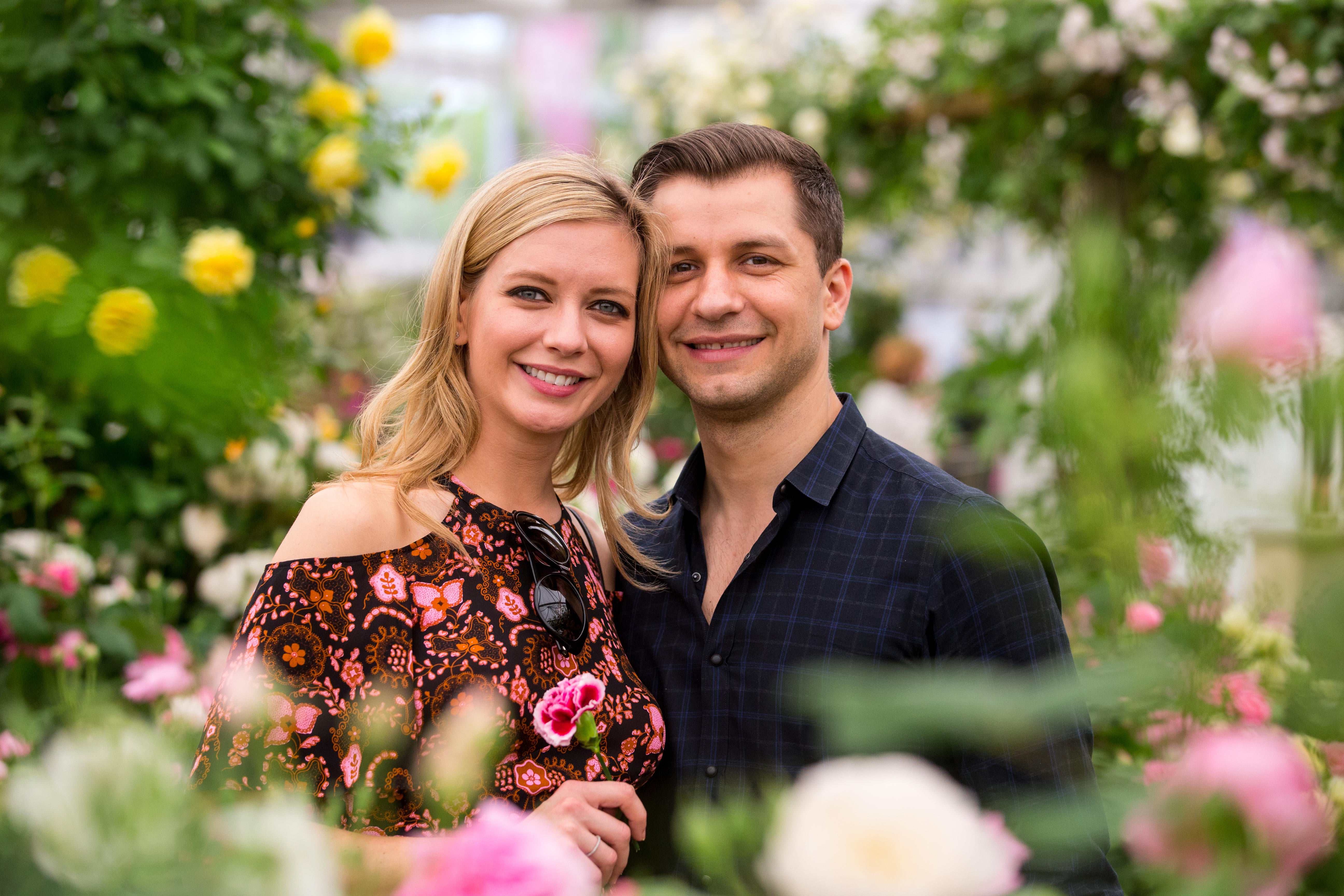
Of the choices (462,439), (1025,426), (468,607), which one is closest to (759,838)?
(1025,426)

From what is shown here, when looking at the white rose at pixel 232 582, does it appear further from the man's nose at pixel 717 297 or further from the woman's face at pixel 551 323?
the man's nose at pixel 717 297

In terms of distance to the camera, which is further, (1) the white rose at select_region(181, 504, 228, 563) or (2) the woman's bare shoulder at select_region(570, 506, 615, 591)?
(1) the white rose at select_region(181, 504, 228, 563)

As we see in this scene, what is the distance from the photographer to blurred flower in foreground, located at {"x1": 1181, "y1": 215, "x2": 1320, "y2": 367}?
0.25m

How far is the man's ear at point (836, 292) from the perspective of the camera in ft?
5.79

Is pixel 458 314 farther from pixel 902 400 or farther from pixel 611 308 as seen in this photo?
pixel 902 400

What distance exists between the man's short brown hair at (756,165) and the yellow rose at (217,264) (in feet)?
2.26

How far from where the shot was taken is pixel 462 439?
153 centimetres

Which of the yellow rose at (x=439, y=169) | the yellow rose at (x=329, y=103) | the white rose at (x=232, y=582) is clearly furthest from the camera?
the yellow rose at (x=439, y=169)

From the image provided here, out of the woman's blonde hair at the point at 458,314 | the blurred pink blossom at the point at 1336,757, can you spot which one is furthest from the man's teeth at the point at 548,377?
the blurred pink blossom at the point at 1336,757

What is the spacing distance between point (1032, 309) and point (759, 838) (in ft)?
0.61

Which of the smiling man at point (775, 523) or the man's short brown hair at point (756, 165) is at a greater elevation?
the man's short brown hair at point (756, 165)

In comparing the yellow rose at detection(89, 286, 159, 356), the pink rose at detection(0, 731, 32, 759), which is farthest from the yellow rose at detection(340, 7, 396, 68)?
Answer: the yellow rose at detection(89, 286, 159, 356)

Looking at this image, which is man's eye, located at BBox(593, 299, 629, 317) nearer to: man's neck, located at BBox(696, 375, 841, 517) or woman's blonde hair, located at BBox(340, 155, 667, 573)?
woman's blonde hair, located at BBox(340, 155, 667, 573)

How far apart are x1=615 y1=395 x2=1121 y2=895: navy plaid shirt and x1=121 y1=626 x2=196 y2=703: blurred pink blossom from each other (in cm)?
74
